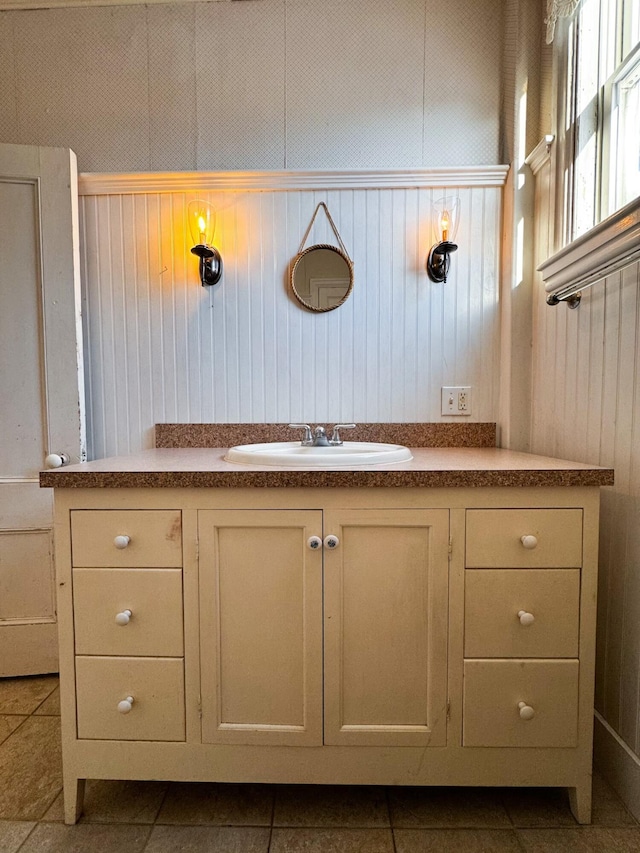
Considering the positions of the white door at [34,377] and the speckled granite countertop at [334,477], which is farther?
the white door at [34,377]

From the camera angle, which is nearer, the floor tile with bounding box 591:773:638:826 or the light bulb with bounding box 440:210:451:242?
the floor tile with bounding box 591:773:638:826

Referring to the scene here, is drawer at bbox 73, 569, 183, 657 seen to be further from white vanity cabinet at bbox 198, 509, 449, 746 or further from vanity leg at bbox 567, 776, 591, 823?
vanity leg at bbox 567, 776, 591, 823

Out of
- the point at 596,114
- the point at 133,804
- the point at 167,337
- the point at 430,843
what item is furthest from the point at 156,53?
the point at 430,843

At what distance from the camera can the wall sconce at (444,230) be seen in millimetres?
1562

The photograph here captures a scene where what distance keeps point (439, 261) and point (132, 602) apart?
1.48m

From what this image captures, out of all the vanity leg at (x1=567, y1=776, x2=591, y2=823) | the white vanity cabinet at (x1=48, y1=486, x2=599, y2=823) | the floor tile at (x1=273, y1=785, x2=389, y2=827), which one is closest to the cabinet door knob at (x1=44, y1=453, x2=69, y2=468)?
the white vanity cabinet at (x1=48, y1=486, x2=599, y2=823)

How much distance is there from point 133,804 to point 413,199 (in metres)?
2.10

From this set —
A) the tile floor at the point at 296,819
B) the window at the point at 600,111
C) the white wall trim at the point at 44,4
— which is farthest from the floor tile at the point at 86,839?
the white wall trim at the point at 44,4

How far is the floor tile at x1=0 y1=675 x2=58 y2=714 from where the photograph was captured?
1491mm

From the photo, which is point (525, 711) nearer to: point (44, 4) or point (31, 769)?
point (31, 769)

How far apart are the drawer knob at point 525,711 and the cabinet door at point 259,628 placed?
48 centimetres

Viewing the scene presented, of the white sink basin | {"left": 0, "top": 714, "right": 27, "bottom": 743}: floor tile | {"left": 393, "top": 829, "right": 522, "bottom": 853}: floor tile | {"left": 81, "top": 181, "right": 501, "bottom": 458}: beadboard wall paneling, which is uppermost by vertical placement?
{"left": 81, "top": 181, "right": 501, "bottom": 458}: beadboard wall paneling

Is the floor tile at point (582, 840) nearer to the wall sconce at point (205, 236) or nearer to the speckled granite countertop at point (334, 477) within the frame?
the speckled granite countertop at point (334, 477)

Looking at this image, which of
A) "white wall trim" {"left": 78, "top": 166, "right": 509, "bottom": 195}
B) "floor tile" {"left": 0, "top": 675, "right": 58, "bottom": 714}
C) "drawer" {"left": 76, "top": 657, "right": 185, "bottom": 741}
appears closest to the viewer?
"drawer" {"left": 76, "top": 657, "right": 185, "bottom": 741}
